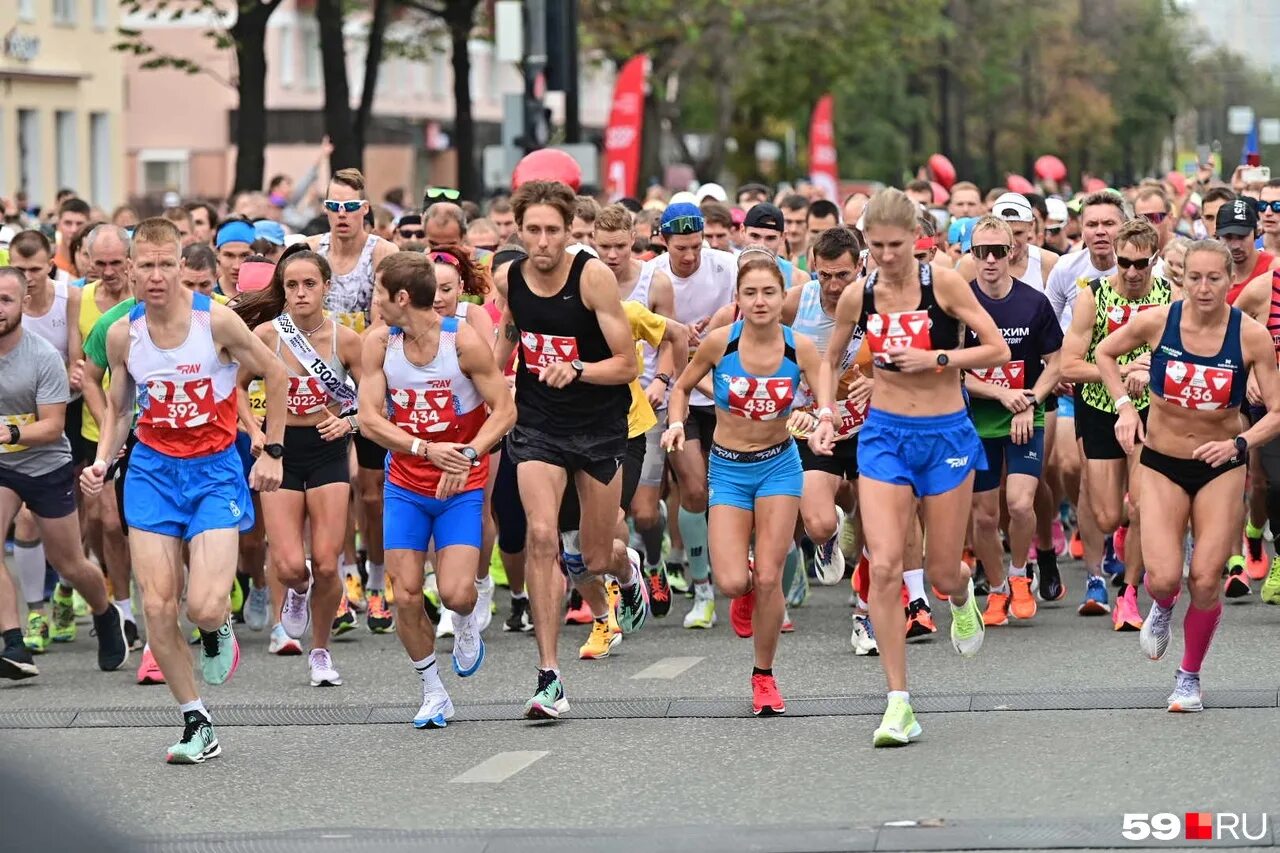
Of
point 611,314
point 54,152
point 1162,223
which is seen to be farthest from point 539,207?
point 54,152

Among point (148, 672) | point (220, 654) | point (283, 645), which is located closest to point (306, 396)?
point (148, 672)

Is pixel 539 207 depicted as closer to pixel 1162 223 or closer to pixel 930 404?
pixel 930 404

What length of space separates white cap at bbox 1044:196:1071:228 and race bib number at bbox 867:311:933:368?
8.67 meters

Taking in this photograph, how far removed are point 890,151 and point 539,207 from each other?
61919 millimetres

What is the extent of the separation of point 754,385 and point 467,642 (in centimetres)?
160

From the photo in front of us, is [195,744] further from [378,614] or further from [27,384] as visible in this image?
[378,614]

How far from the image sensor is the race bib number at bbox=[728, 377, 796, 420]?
10.4m

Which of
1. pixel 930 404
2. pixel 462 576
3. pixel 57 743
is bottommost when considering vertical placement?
pixel 57 743

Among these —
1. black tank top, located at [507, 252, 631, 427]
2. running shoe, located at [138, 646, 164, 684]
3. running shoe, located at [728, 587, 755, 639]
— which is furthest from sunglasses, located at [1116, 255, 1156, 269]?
running shoe, located at [138, 646, 164, 684]

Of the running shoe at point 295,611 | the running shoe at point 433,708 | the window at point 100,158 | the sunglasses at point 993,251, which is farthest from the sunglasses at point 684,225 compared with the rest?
the window at point 100,158

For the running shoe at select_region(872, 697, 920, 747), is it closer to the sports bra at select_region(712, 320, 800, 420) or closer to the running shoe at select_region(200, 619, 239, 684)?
the sports bra at select_region(712, 320, 800, 420)

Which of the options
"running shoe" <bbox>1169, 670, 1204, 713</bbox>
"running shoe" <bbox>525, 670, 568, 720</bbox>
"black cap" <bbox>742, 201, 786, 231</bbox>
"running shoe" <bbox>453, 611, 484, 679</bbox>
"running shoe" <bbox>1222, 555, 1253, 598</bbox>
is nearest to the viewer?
"running shoe" <bbox>1169, 670, 1204, 713</bbox>

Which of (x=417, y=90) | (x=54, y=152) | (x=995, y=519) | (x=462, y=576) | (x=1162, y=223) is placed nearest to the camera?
(x=462, y=576)

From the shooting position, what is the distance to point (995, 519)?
1252 cm
